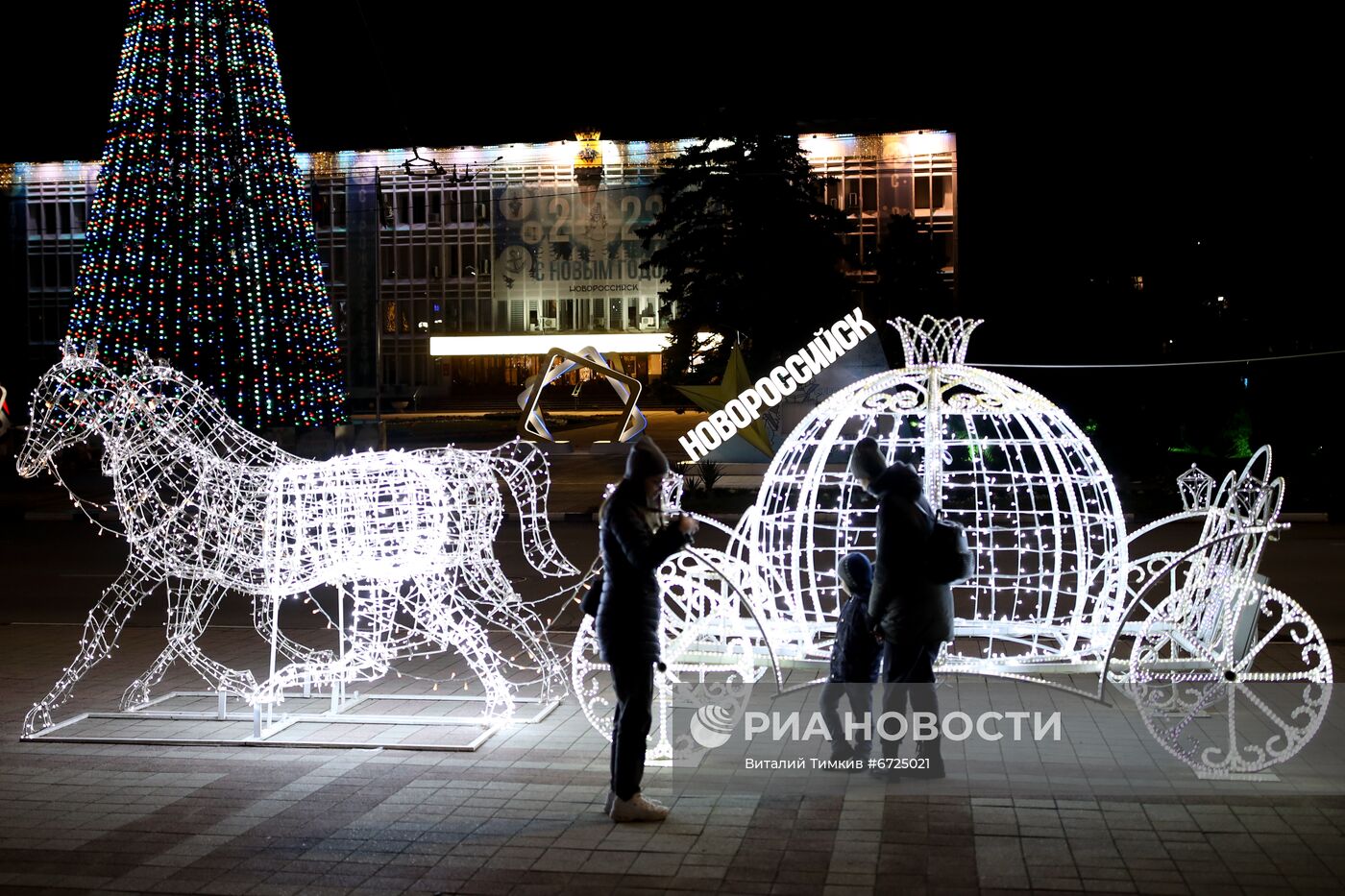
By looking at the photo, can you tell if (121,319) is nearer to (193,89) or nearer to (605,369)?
(193,89)

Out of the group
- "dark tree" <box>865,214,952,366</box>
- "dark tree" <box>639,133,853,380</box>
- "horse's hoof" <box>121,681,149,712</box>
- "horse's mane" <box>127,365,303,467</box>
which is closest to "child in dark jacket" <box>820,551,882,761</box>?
"horse's mane" <box>127,365,303,467</box>

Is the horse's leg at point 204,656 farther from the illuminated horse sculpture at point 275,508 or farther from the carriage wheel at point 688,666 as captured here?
the carriage wheel at point 688,666

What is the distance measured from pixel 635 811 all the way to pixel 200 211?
19226 millimetres

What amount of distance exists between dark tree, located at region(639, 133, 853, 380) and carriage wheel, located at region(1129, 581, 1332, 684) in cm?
2750

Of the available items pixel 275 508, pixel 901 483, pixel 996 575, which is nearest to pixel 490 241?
pixel 275 508

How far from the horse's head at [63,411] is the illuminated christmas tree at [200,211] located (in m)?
15.7

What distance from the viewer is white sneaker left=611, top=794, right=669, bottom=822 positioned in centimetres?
545

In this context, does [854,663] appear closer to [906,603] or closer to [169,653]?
[906,603]

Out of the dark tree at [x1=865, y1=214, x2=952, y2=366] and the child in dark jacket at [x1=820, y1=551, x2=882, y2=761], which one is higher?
the dark tree at [x1=865, y1=214, x2=952, y2=366]

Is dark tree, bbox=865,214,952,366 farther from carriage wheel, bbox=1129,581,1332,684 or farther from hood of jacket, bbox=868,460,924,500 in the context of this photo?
hood of jacket, bbox=868,460,924,500

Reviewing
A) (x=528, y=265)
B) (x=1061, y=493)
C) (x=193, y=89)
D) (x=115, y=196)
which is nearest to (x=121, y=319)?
(x=115, y=196)

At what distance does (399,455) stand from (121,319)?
Answer: 16885mm

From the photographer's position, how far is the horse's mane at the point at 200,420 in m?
7.35

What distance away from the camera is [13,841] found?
536 cm
